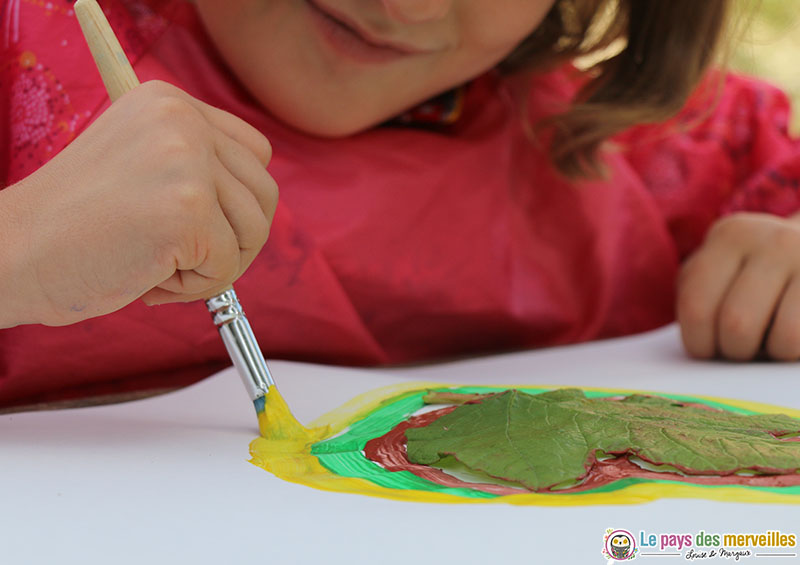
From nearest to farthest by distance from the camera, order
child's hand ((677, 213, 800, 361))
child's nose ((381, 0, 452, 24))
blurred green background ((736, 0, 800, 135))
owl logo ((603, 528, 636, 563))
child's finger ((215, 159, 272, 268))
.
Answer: owl logo ((603, 528, 636, 563)) < child's finger ((215, 159, 272, 268)) < child's nose ((381, 0, 452, 24)) < child's hand ((677, 213, 800, 361)) < blurred green background ((736, 0, 800, 135))

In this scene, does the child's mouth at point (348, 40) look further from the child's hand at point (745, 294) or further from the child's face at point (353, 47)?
the child's hand at point (745, 294)

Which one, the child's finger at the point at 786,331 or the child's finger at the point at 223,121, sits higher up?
the child's finger at the point at 223,121

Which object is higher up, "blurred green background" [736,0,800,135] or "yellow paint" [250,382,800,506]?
"blurred green background" [736,0,800,135]

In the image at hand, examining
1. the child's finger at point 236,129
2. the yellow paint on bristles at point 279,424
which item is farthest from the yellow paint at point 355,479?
the child's finger at point 236,129

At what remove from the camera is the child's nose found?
0.48m

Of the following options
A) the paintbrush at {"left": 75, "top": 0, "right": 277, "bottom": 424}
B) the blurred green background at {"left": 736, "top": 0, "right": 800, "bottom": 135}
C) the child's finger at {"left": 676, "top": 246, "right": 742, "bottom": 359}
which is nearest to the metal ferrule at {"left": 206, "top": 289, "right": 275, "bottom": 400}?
the paintbrush at {"left": 75, "top": 0, "right": 277, "bottom": 424}

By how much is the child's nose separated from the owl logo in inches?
12.3

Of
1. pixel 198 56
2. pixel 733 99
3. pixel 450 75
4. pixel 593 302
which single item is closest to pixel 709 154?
pixel 733 99

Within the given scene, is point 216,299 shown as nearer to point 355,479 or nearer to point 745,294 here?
point 355,479

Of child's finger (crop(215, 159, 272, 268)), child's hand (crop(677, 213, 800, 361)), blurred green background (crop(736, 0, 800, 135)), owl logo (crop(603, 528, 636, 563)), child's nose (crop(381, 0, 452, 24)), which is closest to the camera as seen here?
owl logo (crop(603, 528, 636, 563))

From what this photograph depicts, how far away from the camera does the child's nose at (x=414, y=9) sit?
480 mm

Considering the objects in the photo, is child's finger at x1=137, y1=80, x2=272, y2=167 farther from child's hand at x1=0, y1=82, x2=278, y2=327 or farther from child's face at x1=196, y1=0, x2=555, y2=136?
child's face at x1=196, y1=0, x2=555, y2=136

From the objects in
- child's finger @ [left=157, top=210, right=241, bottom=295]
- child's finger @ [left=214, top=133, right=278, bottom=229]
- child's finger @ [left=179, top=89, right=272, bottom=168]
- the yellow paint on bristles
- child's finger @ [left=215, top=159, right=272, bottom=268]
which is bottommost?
the yellow paint on bristles

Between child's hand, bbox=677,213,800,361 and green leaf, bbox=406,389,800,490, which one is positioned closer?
green leaf, bbox=406,389,800,490
